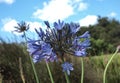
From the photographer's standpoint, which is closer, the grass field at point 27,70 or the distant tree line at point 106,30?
the grass field at point 27,70

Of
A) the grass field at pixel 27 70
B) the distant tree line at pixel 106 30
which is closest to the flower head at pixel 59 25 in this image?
the grass field at pixel 27 70

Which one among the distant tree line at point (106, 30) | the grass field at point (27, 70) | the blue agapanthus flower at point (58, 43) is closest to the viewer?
the blue agapanthus flower at point (58, 43)

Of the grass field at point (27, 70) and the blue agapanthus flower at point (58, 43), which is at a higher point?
the blue agapanthus flower at point (58, 43)

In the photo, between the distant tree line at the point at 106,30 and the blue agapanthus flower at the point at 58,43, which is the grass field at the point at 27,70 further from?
the distant tree line at the point at 106,30

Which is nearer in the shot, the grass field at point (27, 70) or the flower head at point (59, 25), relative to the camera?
the flower head at point (59, 25)

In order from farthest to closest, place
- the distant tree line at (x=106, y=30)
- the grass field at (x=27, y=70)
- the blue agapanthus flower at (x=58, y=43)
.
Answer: the distant tree line at (x=106, y=30), the grass field at (x=27, y=70), the blue agapanthus flower at (x=58, y=43)

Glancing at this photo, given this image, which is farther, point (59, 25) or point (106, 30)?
point (106, 30)

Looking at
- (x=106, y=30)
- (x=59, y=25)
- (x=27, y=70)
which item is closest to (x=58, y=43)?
(x=59, y=25)

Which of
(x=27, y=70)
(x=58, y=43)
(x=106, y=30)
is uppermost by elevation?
(x=58, y=43)

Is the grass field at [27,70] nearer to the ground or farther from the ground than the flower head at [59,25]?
nearer to the ground

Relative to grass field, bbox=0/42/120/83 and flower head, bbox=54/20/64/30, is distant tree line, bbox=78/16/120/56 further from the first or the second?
flower head, bbox=54/20/64/30

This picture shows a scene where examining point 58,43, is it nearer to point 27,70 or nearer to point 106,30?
point 27,70
